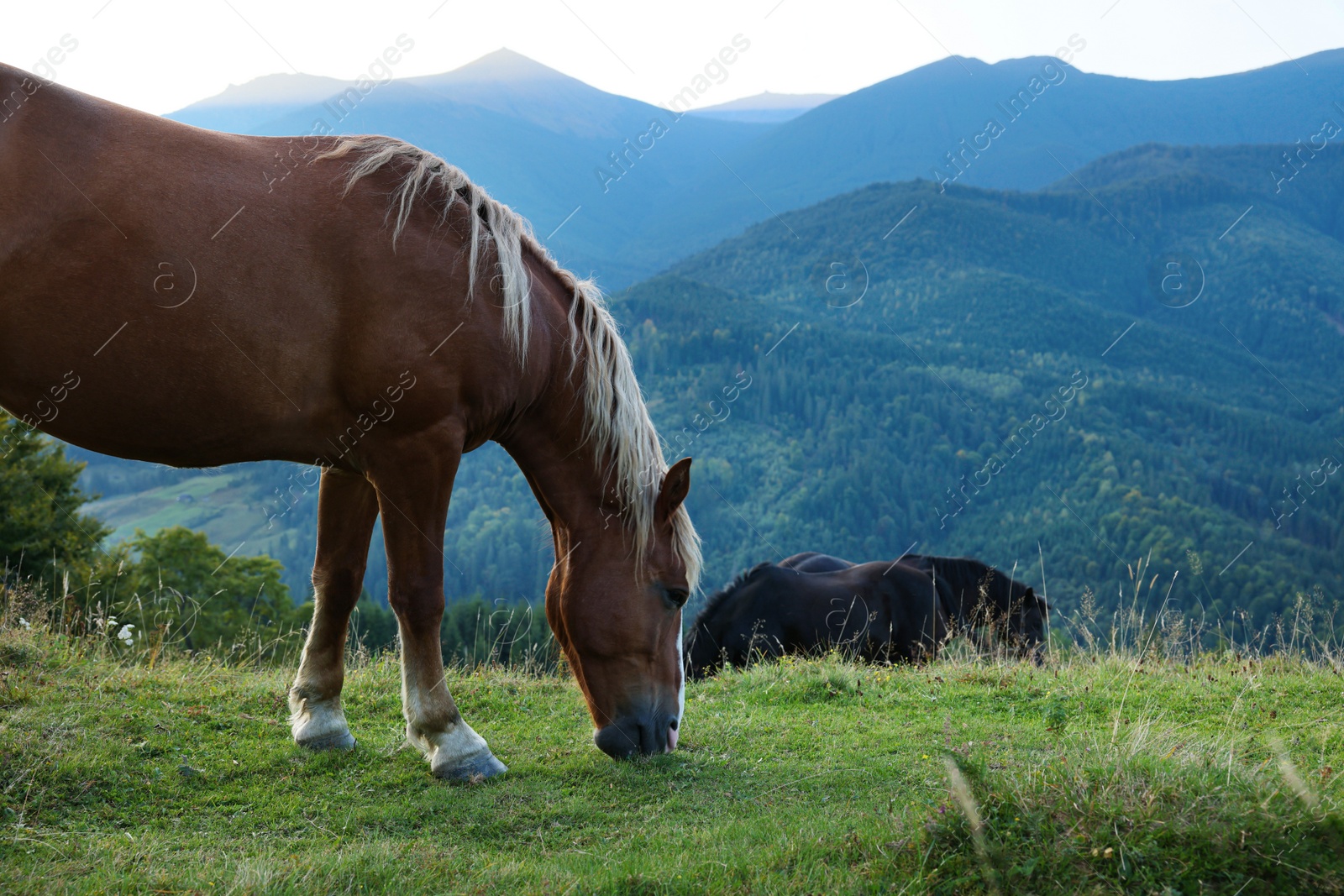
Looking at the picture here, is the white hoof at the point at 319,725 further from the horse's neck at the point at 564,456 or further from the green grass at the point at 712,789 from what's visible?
the horse's neck at the point at 564,456

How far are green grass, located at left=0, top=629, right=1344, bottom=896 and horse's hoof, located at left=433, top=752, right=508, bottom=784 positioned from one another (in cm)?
7

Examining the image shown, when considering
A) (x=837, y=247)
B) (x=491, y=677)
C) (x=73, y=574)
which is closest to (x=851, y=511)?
(x=73, y=574)

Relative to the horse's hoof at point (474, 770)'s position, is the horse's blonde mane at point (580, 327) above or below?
above

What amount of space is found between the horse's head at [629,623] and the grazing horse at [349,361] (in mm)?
11

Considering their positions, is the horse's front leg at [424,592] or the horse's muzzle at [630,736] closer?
the horse's front leg at [424,592]

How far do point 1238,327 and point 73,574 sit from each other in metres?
129

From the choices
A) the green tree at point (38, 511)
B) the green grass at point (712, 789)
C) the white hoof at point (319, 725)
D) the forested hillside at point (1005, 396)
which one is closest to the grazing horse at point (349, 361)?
the white hoof at point (319, 725)

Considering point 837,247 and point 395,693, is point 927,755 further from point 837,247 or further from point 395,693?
point 837,247

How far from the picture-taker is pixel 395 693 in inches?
201

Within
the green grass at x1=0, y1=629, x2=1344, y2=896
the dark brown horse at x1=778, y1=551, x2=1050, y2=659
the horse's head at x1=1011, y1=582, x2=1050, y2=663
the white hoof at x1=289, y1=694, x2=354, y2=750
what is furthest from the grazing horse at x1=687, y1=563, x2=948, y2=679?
the white hoof at x1=289, y1=694, x2=354, y2=750

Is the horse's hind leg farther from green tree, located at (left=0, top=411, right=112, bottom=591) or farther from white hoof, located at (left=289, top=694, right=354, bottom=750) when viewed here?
green tree, located at (left=0, top=411, right=112, bottom=591)

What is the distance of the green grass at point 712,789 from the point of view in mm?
2361

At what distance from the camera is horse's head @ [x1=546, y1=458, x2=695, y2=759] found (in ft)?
13.0

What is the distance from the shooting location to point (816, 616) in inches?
381
